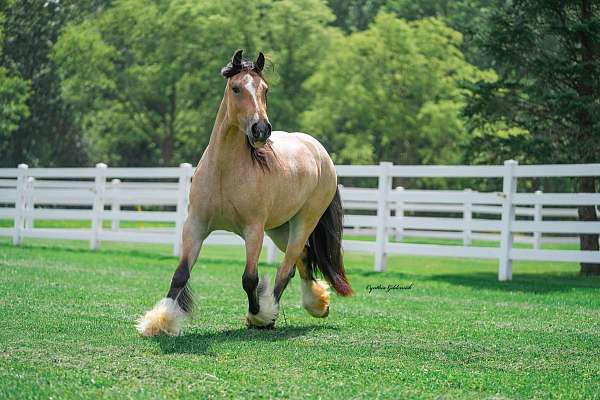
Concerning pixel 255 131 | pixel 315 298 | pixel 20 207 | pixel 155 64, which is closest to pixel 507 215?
pixel 315 298

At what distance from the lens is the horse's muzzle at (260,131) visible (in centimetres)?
626

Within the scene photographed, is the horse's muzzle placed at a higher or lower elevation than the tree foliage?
lower

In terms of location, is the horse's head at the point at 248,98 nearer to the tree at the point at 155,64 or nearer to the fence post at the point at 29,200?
the fence post at the point at 29,200

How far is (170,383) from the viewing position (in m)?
4.64

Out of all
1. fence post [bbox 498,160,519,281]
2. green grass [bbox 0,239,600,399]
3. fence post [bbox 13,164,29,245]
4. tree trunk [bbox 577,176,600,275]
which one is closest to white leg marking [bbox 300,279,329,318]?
green grass [bbox 0,239,600,399]

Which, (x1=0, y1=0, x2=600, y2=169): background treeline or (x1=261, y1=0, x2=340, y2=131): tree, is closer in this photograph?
(x1=0, y1=0, x2=600, y2=169): background treeline

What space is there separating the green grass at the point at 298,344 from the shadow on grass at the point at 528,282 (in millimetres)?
254

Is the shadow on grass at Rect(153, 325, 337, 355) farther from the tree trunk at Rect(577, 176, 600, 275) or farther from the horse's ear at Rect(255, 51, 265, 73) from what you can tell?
the tree trunk at Rect(577, 176, 600, 275)

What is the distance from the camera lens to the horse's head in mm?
6305

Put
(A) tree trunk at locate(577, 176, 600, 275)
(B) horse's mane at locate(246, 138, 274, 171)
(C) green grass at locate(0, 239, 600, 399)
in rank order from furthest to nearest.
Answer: (A) tree trunk at locate(577, 176, 600, 275)
(B) horse's mane at locate(246, 138, 274, 171)
(C) green grass at locate(0, 239, 600, 399)

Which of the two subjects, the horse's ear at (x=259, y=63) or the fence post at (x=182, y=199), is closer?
the horse's ear at (x=259, y=63)

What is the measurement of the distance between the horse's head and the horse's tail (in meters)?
1.89

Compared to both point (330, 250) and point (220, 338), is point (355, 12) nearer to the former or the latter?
point (330, 250)

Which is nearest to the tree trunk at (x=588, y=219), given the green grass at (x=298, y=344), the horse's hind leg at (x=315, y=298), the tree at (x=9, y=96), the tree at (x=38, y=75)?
the green grass at (x=298, y=344)
